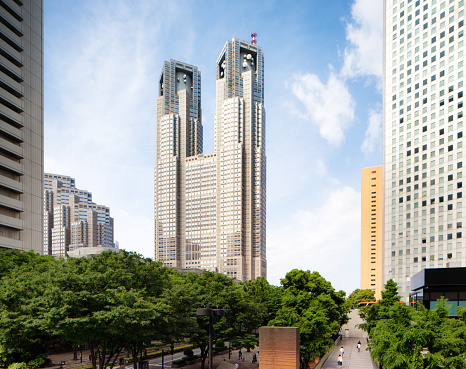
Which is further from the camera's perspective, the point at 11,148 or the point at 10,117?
the point at 10,117

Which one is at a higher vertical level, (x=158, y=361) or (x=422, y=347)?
(x=422, y=347)

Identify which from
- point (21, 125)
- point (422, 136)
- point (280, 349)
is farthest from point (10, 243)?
point (422, 136)

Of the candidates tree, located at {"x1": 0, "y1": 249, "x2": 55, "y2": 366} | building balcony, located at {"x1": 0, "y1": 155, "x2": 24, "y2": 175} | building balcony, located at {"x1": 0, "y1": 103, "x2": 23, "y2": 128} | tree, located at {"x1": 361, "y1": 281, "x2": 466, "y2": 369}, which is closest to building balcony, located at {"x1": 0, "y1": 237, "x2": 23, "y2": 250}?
building balcony, located at {"x1": 0, "y1": 155, "x2": 24, "y2": 175}

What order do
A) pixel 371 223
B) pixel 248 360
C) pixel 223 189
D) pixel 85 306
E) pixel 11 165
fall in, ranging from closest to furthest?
pixel 85 306 < pixel 248 360 < pixel 11 165 < pixel 223 189 < pixel 371 223

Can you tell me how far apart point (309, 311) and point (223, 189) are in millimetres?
143354

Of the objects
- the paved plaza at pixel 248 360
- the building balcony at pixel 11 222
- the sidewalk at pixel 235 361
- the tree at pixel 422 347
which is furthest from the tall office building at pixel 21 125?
the tree at pixel 422 347

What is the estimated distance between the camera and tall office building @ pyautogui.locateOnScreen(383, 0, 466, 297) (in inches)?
3433

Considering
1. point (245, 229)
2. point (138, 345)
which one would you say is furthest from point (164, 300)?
point (245, 229)

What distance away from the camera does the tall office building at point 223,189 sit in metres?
180

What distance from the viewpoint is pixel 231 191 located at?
7190 inches

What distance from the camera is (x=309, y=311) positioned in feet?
142

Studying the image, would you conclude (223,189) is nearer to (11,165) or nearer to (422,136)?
(422,136)

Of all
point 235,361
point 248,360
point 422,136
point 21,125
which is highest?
point 422,136

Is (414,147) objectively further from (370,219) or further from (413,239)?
(370,219)
